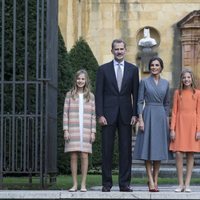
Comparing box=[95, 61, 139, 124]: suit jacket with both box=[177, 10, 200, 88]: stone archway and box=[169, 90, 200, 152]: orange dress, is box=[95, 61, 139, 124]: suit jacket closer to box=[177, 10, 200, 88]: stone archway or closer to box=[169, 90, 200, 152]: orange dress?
box=[169, 90, 200, 152]: orange dress

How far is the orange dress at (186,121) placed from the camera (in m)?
12.5

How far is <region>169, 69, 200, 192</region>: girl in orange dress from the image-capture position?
12.5 m

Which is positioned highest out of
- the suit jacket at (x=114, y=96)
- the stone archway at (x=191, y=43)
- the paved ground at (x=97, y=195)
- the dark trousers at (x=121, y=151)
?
the stone archway at (x=191, y=43)

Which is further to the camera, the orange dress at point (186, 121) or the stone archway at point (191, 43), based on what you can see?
the stone archway at point (191, 43)

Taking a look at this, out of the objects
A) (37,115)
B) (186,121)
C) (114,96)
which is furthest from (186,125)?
(37,115)

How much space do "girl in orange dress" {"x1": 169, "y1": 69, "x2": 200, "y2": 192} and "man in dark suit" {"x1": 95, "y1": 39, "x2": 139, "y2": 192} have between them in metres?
0.62

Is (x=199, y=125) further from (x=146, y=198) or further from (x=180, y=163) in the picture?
(x=146, y=198)

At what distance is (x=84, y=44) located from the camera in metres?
23.5

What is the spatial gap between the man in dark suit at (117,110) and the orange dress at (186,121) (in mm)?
619

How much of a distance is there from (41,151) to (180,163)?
2.19 meters

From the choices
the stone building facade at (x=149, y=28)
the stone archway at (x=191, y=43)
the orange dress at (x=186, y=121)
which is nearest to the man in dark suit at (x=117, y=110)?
the orange dress at (x=186, y=121)

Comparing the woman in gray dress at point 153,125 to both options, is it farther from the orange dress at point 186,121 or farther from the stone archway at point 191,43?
the stone archway at point 191,43

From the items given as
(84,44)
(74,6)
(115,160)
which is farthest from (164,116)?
(74,6)

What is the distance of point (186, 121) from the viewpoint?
41.2ft
